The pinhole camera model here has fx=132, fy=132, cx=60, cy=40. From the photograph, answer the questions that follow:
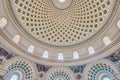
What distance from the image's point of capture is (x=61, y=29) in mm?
27312

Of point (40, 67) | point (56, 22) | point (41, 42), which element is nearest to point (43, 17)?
point (56, 22)

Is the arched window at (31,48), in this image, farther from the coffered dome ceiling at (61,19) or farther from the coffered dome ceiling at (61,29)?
the coffered dome ceiling at (61,19)

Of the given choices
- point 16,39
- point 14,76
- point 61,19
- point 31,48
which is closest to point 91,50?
point 61,19

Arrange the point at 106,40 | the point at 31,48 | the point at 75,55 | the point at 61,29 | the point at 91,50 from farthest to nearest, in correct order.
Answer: the point at 61,29 < the point at 75,55 < the point at 31,48 < the point at 91,50 < the point at 106,40

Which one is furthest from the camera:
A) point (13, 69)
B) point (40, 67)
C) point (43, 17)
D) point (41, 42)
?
point (43, 17)

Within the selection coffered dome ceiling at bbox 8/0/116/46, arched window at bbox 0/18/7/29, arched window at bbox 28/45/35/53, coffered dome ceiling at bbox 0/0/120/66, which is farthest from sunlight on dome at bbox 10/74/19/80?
coffered dome ceiling at bbox 8/0/116/46

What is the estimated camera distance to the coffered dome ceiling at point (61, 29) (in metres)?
20.0

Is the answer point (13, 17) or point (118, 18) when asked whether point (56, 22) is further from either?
point (118, 18)

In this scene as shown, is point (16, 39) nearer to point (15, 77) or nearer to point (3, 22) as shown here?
point (3, 22)

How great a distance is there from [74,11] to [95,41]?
7.96 metres

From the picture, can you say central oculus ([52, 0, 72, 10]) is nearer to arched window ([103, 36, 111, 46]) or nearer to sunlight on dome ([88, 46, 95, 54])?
sunlight on dome ([88, 46, 95, 54])

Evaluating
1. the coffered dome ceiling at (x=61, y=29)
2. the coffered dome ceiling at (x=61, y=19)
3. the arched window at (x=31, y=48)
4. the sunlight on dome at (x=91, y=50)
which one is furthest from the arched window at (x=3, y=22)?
the sunlight on dome at (x=91, y=50)

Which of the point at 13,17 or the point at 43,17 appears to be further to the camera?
the point at 43,17

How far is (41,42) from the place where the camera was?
79.9 feet
